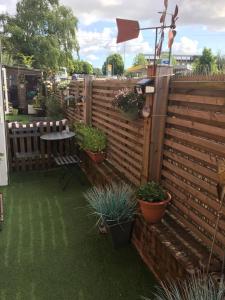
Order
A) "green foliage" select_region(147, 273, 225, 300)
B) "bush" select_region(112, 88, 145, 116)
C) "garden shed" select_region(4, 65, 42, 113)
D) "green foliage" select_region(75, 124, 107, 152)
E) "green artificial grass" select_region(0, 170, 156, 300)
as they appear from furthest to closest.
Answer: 1. "garden shed" select_region(4, 65, 42, 113)
2. "green foliage" select_region(75, 124, 107, 152)
3. "bush" select_region(112, 88, 145, 116)
4. "green artificial grass" select_region(0, 170, 156, 300)
5. "green foliage" select_region(147, 273, 225, 300)

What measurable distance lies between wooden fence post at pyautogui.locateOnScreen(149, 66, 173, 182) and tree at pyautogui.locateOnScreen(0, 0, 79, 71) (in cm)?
2322

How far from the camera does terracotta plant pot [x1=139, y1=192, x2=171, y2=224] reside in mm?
2719

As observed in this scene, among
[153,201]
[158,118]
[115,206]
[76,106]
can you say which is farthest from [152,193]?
[76,106]

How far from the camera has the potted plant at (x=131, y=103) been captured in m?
3.21

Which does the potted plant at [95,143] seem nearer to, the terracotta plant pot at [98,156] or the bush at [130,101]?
the terracotta plant pot at [98,156]

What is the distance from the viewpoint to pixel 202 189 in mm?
2379

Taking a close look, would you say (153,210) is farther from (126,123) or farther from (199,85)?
(126,123)

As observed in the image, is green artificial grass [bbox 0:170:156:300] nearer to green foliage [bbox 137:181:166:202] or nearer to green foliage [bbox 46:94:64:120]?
green foliage [bbox 137:181:166:202]

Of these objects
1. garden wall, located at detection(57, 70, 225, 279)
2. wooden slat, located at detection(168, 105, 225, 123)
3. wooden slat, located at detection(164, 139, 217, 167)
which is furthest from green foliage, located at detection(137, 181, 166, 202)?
wooden slat, located at detection(168, 105, 225, 123)

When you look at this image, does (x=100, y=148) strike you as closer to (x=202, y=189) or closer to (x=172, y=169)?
(x=172, y=169)

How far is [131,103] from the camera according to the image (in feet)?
10.7

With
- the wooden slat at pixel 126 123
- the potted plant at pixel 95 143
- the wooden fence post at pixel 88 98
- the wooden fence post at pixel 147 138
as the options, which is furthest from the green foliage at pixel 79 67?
the wooden fence post at pixel 147 138

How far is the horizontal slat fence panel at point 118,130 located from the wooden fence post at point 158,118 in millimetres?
345

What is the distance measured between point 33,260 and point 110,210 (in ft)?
3.24
